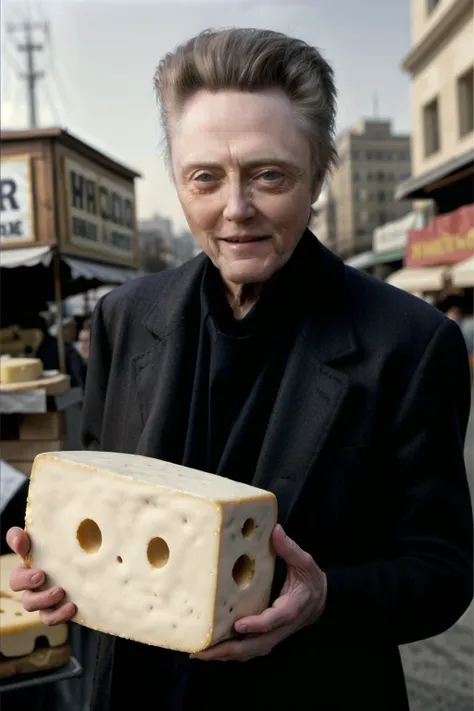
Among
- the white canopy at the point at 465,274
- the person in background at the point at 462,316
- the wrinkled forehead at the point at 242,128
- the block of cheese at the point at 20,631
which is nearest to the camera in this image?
the wrinkled forehead at the point at 242,128

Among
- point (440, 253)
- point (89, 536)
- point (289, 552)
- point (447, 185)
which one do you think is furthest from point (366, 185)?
point (289, 552)

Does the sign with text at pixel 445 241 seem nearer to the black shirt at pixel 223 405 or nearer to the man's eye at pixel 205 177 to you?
the black shirt at pixel 223 405

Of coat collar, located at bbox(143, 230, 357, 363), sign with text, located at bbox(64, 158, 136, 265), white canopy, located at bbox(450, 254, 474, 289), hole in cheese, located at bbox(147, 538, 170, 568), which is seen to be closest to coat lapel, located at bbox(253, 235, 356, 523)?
coat collar, located at bbox(143, 230, 357, 363)

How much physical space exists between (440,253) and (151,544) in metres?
16.7

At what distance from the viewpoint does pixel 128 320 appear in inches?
71.9

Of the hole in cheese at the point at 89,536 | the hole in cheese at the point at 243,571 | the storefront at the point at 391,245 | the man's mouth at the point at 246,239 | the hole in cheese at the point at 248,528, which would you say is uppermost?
the storefront at the point at 391,245

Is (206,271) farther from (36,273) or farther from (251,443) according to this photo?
(36,273)

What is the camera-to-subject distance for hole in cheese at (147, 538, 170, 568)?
1382 mm

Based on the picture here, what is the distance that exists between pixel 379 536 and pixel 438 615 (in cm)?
21

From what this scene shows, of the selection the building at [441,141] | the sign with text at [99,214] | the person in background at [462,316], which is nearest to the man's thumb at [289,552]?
the sign with text at [99,214]

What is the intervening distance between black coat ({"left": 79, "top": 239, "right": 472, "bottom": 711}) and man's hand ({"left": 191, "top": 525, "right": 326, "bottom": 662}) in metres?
0.12

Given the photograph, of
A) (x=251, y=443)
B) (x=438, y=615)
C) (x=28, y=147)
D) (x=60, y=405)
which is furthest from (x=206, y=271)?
(x=28, y=147)

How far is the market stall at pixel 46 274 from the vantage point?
2.79m

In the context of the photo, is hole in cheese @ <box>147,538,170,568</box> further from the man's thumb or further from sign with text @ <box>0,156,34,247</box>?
sign with text @ <box>0,156,34,247</box>
